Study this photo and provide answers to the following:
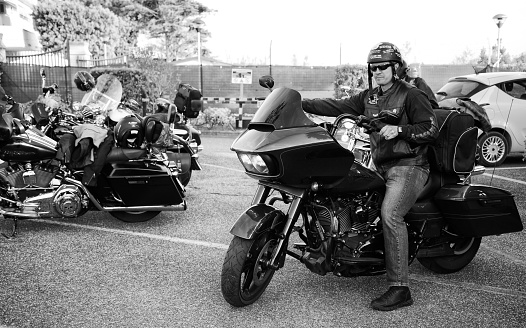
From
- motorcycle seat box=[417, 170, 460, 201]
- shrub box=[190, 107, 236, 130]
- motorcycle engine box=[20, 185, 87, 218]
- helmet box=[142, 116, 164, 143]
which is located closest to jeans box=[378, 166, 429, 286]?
motorcycle seat box=[417, 170, 460, 201]

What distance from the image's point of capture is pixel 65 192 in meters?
5.52

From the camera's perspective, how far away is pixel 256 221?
3541 millimetres

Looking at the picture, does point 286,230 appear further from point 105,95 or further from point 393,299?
point 105,95

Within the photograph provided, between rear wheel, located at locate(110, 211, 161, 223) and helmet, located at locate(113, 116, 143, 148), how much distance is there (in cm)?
78

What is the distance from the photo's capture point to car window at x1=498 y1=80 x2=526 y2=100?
10.4 m

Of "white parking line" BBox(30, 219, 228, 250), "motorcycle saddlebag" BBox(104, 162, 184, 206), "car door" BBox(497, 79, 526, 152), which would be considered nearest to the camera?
"white parking line" BBox(30, 219, 228, 250)

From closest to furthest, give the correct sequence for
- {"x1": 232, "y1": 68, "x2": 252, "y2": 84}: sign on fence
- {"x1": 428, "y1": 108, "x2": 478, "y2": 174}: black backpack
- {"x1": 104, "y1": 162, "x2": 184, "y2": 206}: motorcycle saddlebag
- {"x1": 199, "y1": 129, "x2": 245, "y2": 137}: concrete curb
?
1. {"x1": 428, "y1": 108, "x2": 478, "y2": 174}: black backpack
2. {"x1": 104, "y1": 162, "x2": 184, "y2": 206}: motorcycle saddlebag
3. {"x1": 199, "y1": 129, "x2": 245, "y2": 137}: concrete curb
4. {"x1": 232, "y1": 68, "x2": 252, "y2": 84}: sign on fence

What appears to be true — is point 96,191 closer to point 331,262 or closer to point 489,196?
point 331,262

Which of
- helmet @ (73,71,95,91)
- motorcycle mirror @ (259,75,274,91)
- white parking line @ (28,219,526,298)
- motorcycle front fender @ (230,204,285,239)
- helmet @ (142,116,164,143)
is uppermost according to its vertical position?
motorcycle mirror @ (259,75,274,91)

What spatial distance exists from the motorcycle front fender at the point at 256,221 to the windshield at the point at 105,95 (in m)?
3.35

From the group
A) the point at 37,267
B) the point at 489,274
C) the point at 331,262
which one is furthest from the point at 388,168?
the point at 37,267

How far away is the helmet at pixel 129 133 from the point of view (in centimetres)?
575

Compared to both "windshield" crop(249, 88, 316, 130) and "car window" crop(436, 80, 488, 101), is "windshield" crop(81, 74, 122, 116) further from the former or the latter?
"car window" crop(436, 80, 488, 101)

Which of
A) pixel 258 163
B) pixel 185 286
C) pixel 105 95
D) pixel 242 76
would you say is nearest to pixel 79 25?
pixel 242 76
